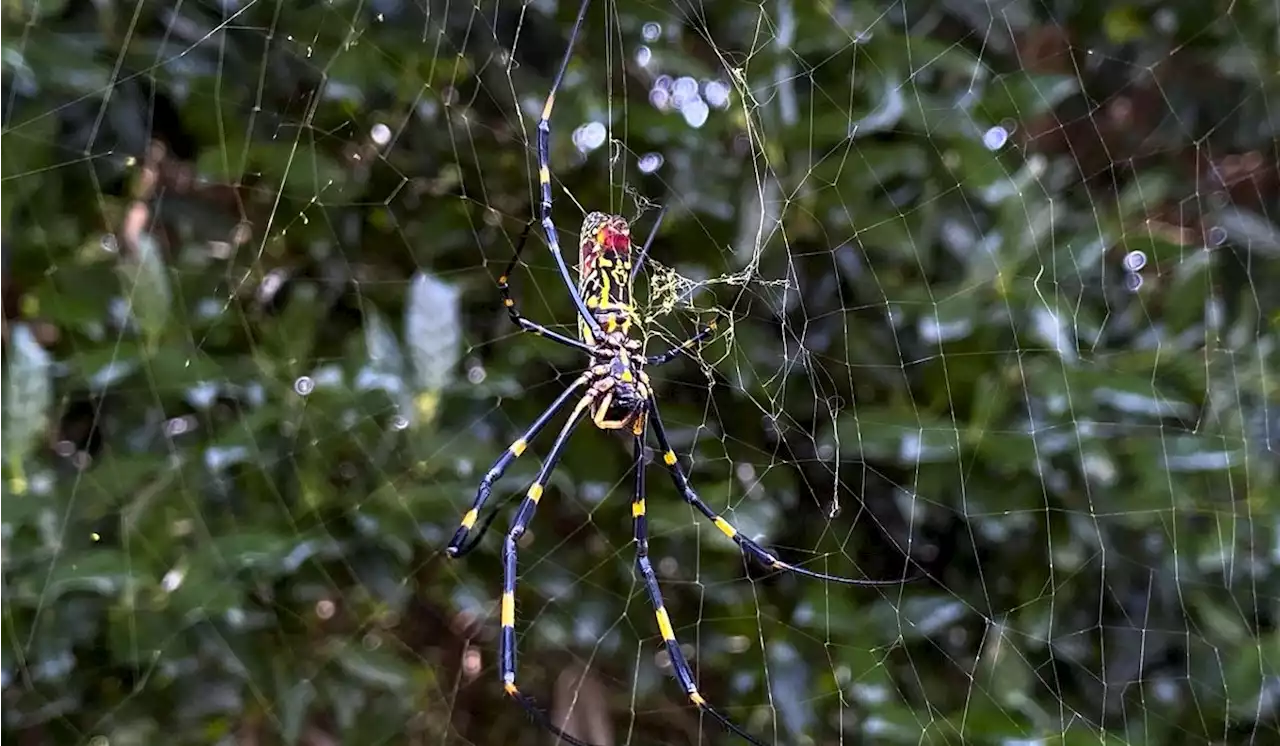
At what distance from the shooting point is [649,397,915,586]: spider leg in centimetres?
83

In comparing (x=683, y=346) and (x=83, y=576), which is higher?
(x=683, y=346)

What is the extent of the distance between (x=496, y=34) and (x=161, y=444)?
51cm

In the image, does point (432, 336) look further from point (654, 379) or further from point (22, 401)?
point (22, 401)

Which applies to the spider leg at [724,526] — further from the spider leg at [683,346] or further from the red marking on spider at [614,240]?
the red marking on spider at [614,240]

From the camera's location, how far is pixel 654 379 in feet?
3.05

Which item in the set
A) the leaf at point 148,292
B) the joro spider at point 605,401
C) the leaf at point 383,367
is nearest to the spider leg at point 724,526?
the joro spider at point 605,401

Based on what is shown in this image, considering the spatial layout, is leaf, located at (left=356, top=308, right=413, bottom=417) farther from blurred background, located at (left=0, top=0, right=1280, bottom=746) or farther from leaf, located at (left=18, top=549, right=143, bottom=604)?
leaf, located at (left=18, top=549, right=143, bottom=604)

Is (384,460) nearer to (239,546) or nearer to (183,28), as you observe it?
Answer: (239,546)

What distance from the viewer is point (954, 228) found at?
905 mm

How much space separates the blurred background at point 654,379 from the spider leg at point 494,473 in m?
0.04

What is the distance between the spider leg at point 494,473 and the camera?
31.9 inches

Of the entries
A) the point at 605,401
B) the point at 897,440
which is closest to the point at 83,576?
the point at 605,401

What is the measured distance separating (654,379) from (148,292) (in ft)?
1.60

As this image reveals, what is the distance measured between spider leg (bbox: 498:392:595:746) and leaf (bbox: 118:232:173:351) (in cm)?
38
